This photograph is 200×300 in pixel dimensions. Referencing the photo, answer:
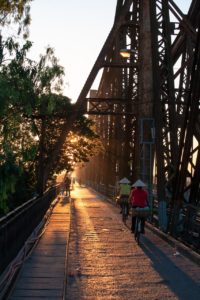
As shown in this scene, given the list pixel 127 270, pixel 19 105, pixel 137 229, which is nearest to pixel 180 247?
pixel 137 229

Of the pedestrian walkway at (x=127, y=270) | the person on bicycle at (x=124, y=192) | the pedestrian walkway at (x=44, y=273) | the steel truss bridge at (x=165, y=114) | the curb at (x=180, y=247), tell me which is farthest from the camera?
the person on bicycle at (x=124, y=192)

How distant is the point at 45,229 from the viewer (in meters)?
17.1

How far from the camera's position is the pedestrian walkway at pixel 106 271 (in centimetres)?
821

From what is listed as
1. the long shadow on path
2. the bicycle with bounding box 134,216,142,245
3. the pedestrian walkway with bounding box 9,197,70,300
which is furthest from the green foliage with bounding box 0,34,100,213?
the bicycle with bounding box 134,216,142,245

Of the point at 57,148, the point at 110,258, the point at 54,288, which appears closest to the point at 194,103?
the point at 110,258

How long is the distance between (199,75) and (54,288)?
22.5 feet

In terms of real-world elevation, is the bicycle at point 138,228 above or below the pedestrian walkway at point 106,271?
above

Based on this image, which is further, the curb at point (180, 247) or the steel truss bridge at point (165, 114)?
the steel truss bridge at point (165, 114)

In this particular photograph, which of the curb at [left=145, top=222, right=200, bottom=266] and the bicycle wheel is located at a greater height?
the bicycle wheel

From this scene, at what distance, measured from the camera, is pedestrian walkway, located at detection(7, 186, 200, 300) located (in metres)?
8.21

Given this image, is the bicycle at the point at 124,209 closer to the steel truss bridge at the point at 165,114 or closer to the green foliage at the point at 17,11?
Result: the steel truss bridge at the point at 165,114

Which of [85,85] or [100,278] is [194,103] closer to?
[100,278]

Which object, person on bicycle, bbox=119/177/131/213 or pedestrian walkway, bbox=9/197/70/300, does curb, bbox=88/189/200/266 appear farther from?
person on bicycle, bbox=119/177/131/213

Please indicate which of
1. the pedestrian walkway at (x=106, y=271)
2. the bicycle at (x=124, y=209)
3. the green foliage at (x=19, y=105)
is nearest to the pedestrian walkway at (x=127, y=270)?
the pedestrian walkway at (x=106, y=271)
